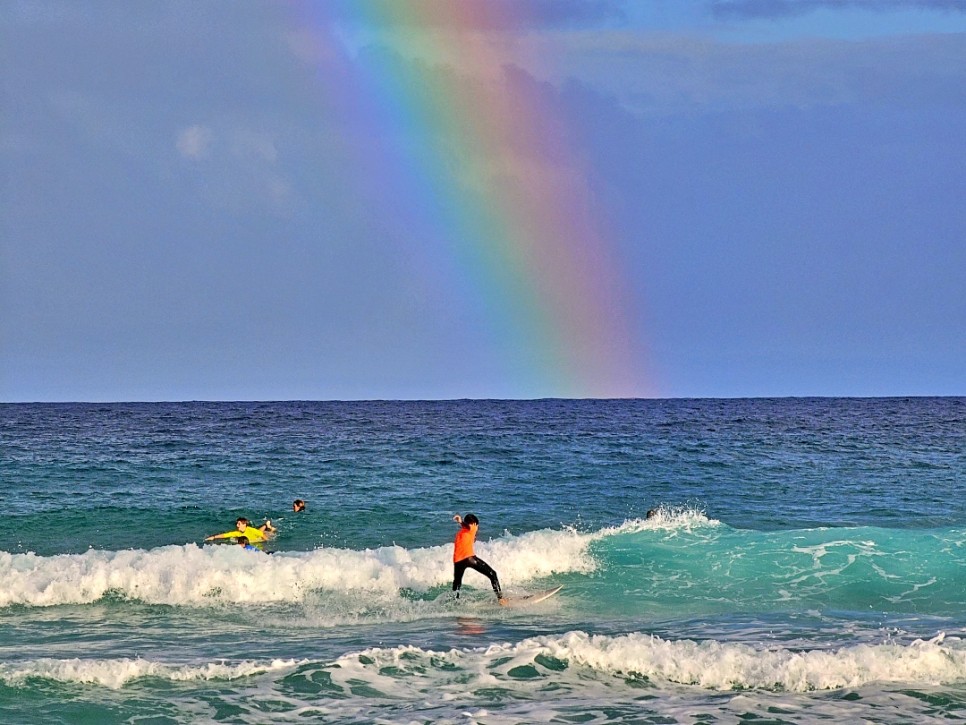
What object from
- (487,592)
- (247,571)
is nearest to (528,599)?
(487,592)

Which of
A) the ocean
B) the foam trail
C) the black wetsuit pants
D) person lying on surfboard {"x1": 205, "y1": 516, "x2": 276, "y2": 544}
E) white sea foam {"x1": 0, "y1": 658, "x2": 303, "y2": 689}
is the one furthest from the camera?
person lying on surfboard {"x1": 205, "y1": 516, "x2": 276, "y2": 544}

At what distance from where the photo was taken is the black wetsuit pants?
2030cm

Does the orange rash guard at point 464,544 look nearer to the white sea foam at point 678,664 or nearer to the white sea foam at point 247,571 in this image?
the white sea foam at point 247,571

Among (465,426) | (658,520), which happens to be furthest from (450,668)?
(465,426)

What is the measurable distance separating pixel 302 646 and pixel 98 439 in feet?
154

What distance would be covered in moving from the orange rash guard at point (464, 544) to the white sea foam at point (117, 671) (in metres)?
6.14

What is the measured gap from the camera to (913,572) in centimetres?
2327

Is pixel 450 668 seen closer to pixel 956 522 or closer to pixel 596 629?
pixel 596 629

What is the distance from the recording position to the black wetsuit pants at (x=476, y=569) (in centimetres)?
2030

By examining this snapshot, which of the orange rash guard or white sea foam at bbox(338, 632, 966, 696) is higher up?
the orange rash guard

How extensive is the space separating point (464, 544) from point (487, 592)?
1.37 metres

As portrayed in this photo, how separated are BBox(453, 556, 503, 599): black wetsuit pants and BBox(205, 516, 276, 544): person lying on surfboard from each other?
702cm

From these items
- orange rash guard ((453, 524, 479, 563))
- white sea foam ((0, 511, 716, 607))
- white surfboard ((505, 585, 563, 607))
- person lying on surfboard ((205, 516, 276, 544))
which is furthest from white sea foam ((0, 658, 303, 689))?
person lying on surfboard ((205, 516, 276, 544))

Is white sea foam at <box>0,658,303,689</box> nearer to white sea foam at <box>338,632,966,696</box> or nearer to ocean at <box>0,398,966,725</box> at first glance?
ocean at <box>0,398,966,725</box>
